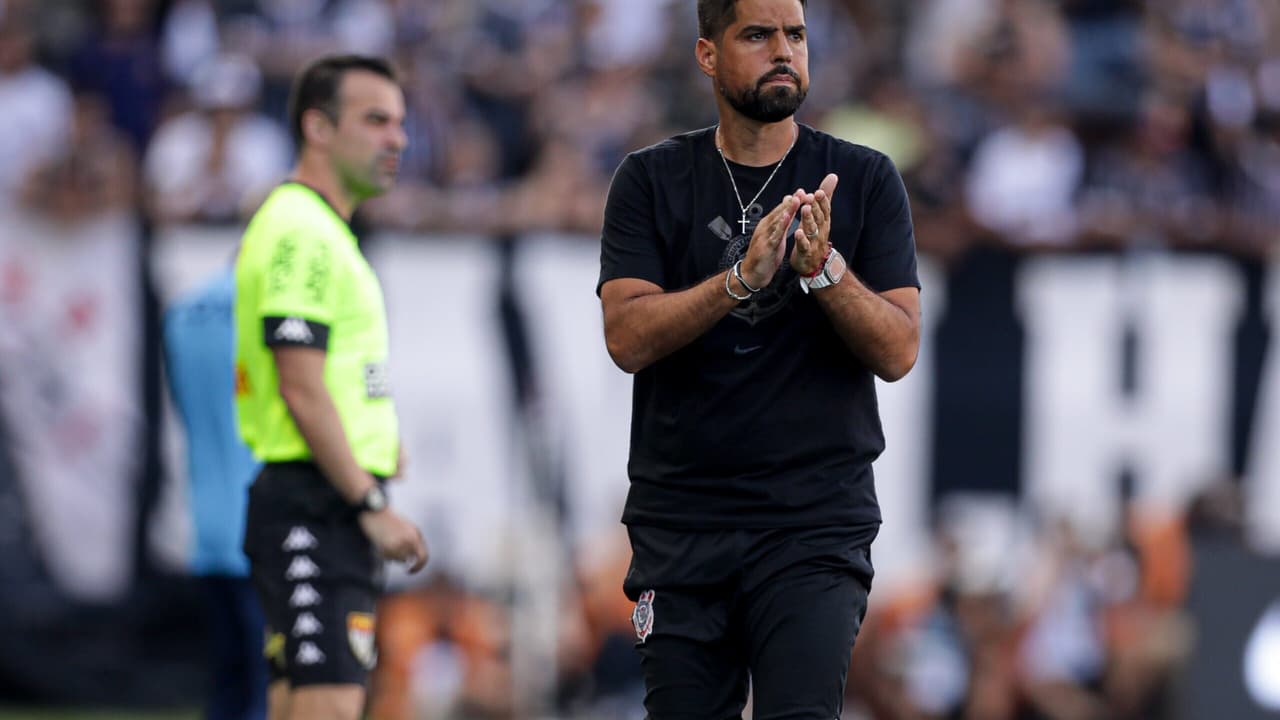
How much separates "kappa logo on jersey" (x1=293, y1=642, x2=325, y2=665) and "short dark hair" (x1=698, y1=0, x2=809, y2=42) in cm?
215

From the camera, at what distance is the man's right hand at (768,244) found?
13.4 ft

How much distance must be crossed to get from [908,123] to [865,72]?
80cm

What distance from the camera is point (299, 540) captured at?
5.43 metres

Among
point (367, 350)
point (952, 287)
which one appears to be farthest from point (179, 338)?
point (952, 287)

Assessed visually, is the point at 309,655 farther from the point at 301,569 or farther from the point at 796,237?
the point at 796,237

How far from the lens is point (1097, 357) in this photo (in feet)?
31.7

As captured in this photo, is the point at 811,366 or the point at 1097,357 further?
the point at 1097,357

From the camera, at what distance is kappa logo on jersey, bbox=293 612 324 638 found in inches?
211

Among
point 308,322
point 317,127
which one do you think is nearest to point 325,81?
point 317,127

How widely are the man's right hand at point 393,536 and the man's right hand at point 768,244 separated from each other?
163cm

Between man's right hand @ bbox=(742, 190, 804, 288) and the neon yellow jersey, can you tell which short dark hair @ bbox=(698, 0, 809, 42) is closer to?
man's right hand @ bbox=(742, 190, 804, 288)

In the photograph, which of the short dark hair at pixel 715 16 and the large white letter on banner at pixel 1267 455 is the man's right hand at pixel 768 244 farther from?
the large white letter on banner at pixel 1267 455

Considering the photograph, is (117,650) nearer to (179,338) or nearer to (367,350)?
(179,338)

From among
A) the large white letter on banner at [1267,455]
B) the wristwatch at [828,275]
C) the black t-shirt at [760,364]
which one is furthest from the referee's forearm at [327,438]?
the large white letter on banner at [1267,455]
